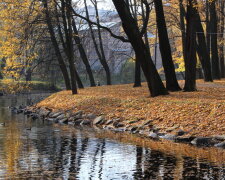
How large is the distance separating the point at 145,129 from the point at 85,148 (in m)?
4.19

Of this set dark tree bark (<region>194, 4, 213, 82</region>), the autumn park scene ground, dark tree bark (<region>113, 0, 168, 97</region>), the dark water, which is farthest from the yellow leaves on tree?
dark tree bark (<region>194, 4, 213, 82</region>)

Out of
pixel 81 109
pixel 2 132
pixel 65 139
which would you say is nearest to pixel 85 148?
pixel 65 139

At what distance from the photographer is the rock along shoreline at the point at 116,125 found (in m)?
14.2

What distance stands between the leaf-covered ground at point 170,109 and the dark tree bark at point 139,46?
70 centimetres

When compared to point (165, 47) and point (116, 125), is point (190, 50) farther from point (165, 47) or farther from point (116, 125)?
point (116, 125)

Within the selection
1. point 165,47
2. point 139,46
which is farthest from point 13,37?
point 165,47

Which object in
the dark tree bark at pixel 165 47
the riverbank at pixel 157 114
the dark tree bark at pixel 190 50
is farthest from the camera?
the dark tree bark at pixel 165 47

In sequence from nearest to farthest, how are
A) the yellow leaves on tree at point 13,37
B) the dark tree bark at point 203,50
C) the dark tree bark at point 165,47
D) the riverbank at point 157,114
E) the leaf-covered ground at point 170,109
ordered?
the riverbank at point 157,114, the leaf-covered ground at point 170,109, the dark tree bark at point 165,47, the yellow leaves on tree at point 13,37, the dark tree bark at point 203,50

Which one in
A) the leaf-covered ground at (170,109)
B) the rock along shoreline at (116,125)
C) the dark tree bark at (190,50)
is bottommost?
the rock along shoreline at (116,125)

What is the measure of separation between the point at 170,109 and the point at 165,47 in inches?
209

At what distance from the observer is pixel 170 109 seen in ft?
59.2

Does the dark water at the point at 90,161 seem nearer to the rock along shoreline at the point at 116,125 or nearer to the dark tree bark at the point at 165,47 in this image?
the rock along shoreline at the point at 116,125

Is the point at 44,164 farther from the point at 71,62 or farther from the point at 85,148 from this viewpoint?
the point at 71,62

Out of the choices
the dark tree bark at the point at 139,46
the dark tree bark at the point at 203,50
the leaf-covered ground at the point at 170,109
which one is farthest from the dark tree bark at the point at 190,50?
the dark tree bark at the point at 203,50
